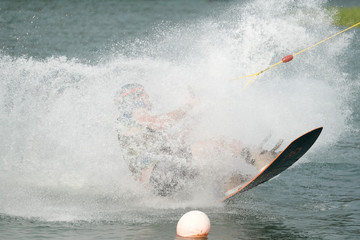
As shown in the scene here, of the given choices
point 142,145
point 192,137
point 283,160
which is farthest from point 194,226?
point 192,137

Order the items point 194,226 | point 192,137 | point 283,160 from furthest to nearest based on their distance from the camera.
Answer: point 192,137 < point 283,160 < point 194,226

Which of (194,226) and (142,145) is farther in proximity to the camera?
(142,145)

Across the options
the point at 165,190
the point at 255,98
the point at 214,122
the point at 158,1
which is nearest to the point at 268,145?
the point at 255,98

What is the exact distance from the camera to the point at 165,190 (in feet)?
30.5

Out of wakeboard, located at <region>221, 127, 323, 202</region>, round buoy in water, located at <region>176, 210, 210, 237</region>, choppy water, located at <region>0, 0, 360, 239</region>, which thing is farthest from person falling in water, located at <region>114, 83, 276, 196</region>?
round buoy in water, located at <region>176, 210, 210, 237</region>

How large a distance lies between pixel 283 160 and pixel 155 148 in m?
1.77

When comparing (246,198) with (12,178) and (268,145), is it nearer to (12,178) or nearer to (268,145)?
(268,145)

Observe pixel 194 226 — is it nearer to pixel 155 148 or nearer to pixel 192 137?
pixel 155 148

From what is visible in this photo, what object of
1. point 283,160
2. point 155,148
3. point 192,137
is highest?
point 192,137

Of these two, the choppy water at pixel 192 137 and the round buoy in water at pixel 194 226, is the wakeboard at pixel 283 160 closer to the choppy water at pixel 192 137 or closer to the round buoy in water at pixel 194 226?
the choppy water at pixel 192 137

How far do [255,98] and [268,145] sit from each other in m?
0.86

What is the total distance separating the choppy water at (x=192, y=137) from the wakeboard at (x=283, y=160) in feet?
0.89

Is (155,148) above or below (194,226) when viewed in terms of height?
above

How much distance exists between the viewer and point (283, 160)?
9141mm
